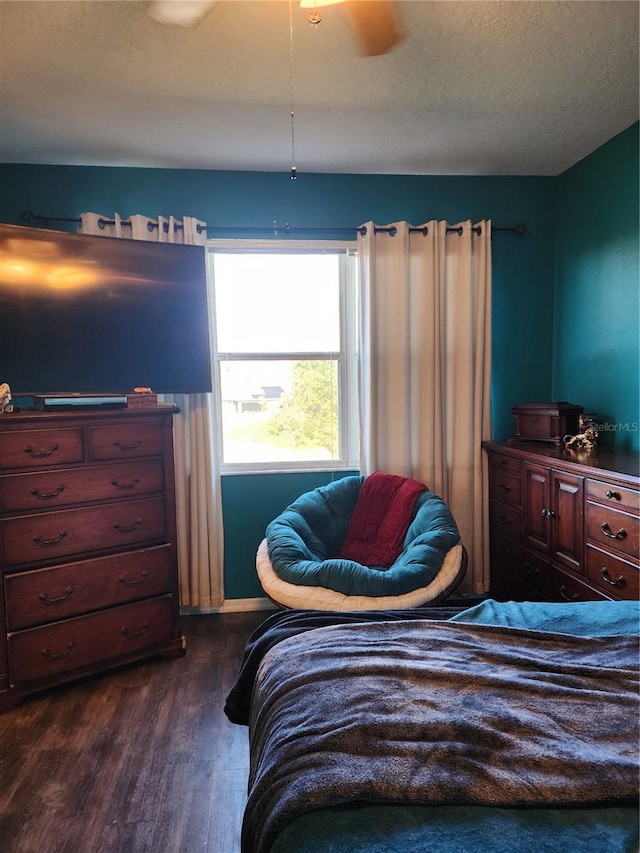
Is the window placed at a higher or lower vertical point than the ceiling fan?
lower

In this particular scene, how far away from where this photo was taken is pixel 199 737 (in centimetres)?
199

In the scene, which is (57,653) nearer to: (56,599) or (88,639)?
(88,639)

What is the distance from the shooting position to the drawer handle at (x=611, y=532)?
1899mm

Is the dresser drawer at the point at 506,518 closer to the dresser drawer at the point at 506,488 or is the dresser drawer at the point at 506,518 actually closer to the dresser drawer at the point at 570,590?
the dresser drawer at the point at 506,488

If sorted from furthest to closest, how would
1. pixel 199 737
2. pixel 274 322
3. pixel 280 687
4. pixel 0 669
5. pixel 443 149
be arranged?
pixel 274 322
pixel 443 149
pixel 0 669
pixel 199 737
pixel 280 687

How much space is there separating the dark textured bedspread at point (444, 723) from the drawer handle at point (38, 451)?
1549 millimetres

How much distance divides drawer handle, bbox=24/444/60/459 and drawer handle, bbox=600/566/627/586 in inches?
96.8

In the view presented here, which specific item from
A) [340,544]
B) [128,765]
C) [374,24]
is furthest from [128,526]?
[374,24]

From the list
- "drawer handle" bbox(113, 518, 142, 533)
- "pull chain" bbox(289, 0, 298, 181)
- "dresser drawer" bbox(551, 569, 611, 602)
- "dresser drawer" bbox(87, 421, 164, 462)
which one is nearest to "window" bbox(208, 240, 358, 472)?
"pull chain" bbox(289, 0, 298, 181)

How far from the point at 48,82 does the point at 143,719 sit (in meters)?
2.80

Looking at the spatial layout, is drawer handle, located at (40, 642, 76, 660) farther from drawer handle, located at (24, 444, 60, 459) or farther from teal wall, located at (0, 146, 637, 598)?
teal wall, located at (0, 146, 637, 598)

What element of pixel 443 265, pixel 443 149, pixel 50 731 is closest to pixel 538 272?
pixel 443 265

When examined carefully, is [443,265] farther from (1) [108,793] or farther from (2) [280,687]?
(1) [108,793]

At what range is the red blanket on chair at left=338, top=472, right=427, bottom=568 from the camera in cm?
275
